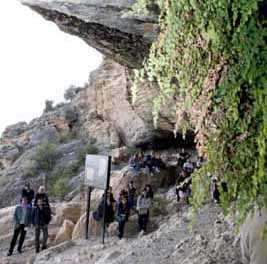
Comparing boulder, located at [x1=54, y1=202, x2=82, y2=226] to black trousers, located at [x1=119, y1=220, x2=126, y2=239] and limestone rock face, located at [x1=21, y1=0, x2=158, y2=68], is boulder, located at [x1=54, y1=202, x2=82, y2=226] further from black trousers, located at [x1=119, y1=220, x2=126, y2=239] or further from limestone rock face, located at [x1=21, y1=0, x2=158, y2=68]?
limestone rock face, located at [x1=21, y1=0, x2=158, y2=68]

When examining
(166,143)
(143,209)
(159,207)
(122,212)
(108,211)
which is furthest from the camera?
(166,143)

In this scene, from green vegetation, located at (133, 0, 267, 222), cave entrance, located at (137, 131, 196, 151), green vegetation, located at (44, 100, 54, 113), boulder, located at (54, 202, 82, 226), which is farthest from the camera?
green vegetation, located at (44, 100, 54, 113)

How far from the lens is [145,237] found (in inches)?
487

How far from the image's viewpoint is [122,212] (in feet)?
41.6

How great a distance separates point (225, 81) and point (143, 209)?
27.5 ft

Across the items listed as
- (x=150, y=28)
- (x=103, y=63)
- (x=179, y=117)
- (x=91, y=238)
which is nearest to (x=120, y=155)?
(x=103, y=63)

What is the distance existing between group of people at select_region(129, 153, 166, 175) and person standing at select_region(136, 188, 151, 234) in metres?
5.17

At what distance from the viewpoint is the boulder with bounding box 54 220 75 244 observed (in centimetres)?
1481

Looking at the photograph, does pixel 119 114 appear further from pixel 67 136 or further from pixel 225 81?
pixel 225 81

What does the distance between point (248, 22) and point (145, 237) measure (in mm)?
8445

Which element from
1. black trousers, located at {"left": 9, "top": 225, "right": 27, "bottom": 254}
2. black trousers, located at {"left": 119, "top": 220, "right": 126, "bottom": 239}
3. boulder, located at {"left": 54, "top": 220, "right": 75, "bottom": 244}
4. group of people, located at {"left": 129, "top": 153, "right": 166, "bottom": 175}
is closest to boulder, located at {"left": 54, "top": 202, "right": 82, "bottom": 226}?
boulder, located at {"left": 54, "top": 220, "right": 75, "bottom": 244}

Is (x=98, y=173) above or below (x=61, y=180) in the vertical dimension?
above

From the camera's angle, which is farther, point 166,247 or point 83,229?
point 83,229

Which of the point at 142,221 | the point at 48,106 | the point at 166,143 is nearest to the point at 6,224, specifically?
the point at 142,221
